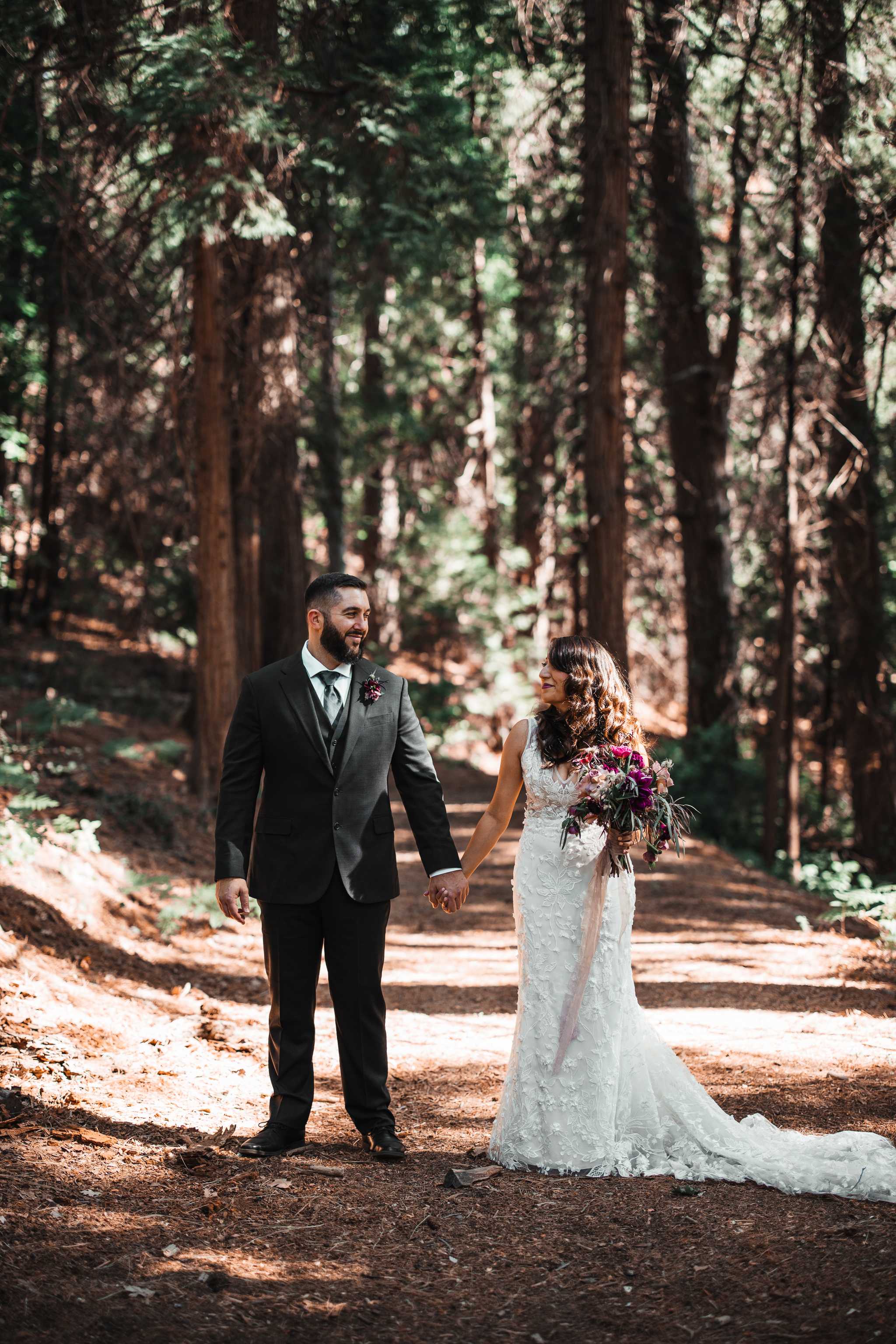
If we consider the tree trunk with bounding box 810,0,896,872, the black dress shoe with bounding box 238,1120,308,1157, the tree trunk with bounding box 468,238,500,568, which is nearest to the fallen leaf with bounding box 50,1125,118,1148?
the black dress shoe with bounding box 238,1120,308,1157

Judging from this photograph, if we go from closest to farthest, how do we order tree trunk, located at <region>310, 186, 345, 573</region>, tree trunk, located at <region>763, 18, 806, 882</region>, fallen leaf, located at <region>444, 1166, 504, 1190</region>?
fallen leaf, located at <region>444, 1166, 504, 1190</region> < tree trunk, located at <region>763, 18, 806, 882</region> < tree trunk, located at <region>310, 186, 345, 573</region>

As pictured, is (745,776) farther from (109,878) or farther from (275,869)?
(275,869)

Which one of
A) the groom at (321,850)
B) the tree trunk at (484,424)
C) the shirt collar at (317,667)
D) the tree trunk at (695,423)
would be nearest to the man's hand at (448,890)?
the groom at (321,850)

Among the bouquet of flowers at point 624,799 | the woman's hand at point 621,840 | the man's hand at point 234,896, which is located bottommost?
the man's hand at point 234,896

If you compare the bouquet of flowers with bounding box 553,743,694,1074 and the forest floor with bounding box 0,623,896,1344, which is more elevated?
the bouquet of flowers with bounding box 553,743,694,1074

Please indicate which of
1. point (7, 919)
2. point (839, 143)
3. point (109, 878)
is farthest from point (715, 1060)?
point (839, 143)

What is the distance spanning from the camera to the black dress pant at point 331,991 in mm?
5121

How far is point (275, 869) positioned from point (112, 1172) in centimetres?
141

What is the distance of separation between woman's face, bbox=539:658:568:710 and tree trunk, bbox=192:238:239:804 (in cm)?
755

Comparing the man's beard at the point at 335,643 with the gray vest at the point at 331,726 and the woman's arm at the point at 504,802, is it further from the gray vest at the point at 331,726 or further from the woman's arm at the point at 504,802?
the woman's arm at the point at 504,802

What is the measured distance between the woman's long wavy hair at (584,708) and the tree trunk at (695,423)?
12.1 meters

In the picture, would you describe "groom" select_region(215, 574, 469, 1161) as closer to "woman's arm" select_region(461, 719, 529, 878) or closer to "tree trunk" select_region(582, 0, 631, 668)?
"woman's arm" select_region(461, 719, 529, 878)

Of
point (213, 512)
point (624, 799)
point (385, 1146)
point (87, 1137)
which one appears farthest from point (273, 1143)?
point (213, 512)

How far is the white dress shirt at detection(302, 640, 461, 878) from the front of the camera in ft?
17.1
